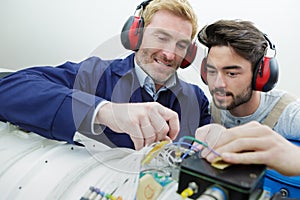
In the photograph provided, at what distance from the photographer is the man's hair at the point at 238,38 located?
3.59ft

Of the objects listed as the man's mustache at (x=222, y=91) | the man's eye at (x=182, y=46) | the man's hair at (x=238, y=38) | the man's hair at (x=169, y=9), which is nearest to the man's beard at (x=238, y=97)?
the man's mustache at (x=222, y=91)

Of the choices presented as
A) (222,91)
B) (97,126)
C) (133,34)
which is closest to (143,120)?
(97,126)

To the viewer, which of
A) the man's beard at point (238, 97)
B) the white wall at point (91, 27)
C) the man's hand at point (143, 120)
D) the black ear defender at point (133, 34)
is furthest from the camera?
the white wall at point (91, 27)

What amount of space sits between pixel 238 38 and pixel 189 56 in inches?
8.8

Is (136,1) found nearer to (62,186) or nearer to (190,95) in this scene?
(190,95)

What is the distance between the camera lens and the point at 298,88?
1.37 meters

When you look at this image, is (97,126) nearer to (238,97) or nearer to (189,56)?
(189,56)

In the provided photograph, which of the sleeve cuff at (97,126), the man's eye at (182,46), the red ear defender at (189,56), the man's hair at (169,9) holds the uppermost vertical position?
the man's hair at (169,9)

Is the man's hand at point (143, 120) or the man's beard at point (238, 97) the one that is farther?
the man's beard at point (238, 97)

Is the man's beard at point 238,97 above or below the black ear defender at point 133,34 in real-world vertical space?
below

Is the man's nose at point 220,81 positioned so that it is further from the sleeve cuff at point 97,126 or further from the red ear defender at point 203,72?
the sleeve cuff at point 97,126

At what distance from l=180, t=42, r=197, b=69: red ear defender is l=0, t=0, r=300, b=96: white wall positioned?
1.1 inches

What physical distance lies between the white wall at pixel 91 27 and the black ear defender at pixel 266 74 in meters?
0.20

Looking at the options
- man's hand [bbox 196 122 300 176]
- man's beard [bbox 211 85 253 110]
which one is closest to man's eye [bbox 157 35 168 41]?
man's beard [bbox 211 85 253 110]
